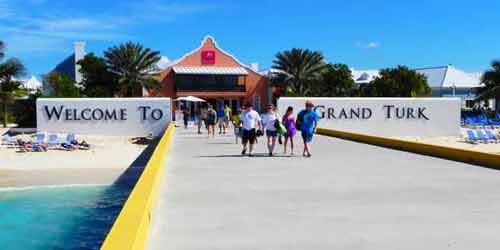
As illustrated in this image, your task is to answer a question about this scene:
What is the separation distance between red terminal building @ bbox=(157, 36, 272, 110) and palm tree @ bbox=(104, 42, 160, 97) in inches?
85.0

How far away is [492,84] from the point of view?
188ft

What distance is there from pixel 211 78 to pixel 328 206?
54078mm

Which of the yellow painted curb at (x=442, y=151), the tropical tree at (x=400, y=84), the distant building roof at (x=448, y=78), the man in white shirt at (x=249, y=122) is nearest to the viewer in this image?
the yellow painted curb at (x=442, y=151)

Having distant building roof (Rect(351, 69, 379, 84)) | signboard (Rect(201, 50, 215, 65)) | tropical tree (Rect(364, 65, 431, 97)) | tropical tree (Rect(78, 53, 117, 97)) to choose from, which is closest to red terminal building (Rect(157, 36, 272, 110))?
signboard (Rect(201, 50, 215, 65))

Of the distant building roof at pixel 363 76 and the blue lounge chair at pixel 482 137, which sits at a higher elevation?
the distant building roof at pixel 363 76

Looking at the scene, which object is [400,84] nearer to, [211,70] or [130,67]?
[211,70]

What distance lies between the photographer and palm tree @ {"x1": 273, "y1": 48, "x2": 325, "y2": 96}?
208ft

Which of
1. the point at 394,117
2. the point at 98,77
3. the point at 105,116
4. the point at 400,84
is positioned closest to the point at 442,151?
the point at 394,117

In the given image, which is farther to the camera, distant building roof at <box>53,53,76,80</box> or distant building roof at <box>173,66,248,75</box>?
distant building roof at <box>53,53,76,80</box>

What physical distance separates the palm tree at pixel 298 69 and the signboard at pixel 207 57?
6.64m

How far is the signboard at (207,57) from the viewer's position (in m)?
62.3

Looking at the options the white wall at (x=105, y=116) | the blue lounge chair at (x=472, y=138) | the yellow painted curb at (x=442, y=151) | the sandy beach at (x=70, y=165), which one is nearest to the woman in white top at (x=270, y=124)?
the yellow painted curb at (x=442, y=151)

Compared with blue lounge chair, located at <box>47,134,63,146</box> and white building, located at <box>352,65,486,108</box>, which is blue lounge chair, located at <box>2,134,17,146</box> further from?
white building, located at <box>352,65,486,108</box>

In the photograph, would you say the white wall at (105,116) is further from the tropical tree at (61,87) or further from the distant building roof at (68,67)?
the distant building roof at (68,67)
